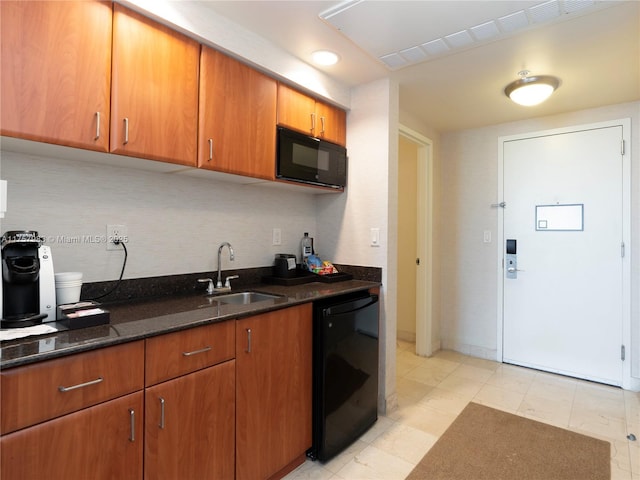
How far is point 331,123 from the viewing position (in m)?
2.59

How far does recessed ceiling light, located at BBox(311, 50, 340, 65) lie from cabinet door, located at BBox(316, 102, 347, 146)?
Answer: 275 millimetres

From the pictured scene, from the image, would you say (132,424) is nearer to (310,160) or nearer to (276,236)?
(276,236)

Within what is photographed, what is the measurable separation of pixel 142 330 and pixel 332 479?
1268 millimetres

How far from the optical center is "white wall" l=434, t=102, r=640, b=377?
11.6 ft

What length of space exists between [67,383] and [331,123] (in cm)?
217

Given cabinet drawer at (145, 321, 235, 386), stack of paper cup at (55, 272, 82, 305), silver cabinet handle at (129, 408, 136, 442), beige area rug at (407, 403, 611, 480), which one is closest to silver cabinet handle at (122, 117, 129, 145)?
stack of paper cup at (55, 272, 82, 305)

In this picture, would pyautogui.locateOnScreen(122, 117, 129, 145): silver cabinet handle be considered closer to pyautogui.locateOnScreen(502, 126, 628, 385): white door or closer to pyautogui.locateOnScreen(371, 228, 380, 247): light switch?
pyautogui.locateOnScreen(371, 228, 380, 247): light switch

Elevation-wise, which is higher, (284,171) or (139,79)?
(139,79)

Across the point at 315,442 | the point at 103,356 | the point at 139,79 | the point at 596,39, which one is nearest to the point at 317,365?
the point at 315,442

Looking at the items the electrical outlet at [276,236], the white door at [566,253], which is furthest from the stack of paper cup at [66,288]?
the white door at [566,253]

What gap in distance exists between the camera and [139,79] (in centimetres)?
156

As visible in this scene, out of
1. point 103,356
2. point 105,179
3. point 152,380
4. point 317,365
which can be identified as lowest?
point 317,365

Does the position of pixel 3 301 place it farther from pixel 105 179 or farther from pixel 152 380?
pixel 105 179

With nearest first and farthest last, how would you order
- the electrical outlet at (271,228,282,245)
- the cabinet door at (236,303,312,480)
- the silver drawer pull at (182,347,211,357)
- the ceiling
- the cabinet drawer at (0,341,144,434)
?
the cabinet drawer at (0,341,144,434) < the silver drawer pull at (182,347,211,357) < the cabinet door at (236,303,312,480) < the ceiling < the electrical outlet at (271,228,282,245)
